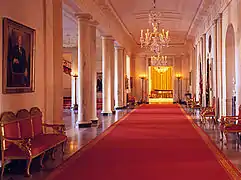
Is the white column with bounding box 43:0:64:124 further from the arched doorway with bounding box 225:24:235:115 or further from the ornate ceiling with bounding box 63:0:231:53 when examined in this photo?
the arched doorway with bounding box 225:24:235:115

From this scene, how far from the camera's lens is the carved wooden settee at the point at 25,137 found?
5.66 metres

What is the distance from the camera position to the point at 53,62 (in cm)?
855

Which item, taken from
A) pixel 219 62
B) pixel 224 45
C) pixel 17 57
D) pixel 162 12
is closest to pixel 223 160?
pixel 17 57

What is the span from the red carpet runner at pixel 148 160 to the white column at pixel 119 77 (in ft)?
38.4

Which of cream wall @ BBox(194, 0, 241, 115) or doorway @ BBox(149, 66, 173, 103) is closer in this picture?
cream wall @ BBox(194, 0, 241, 115)

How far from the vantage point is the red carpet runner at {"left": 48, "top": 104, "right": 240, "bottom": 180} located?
558 cm

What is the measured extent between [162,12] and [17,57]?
12288 millimetres

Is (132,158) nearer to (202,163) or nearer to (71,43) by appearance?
(202,163)

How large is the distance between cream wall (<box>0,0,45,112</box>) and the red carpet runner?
1.35 meters

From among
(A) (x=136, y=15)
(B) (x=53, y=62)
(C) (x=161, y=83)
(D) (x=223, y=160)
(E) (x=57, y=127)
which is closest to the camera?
(D) (x=223, y=160)

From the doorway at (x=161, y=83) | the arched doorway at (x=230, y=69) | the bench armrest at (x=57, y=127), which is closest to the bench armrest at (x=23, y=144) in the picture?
the bench armrest at (x=57, y=127)

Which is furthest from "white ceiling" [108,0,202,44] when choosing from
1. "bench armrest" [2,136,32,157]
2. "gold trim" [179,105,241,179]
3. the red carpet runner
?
"bench armrest" [2,136,32,157]

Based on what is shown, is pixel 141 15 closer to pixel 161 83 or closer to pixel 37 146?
pixel 37 146

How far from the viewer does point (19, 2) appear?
263 inches
